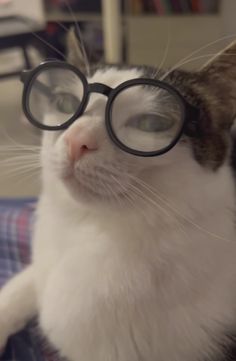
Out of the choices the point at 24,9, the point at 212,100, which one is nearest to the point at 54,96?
the point at 212,100

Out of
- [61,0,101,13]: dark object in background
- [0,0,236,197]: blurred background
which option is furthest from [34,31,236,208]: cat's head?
[61,0,101,13]: dark object in background

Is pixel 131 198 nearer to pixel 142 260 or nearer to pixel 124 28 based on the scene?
pixel 142 260

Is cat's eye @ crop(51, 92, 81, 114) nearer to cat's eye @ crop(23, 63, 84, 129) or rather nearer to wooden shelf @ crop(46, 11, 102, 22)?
cat's eye @ crop(23, 63, 84, 129)

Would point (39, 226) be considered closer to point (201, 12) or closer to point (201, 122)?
point (201, 122)

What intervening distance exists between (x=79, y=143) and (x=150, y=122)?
10 cm

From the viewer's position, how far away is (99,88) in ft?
1.90

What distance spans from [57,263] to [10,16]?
1.69 m

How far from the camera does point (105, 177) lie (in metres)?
0.56

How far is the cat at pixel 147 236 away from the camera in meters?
0.58

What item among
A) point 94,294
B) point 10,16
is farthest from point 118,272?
point 10,16

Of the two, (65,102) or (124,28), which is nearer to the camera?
(65,102)

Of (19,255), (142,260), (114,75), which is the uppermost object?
(114,75)

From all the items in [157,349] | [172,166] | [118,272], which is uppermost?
[172,166]

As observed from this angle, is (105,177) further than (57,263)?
No
